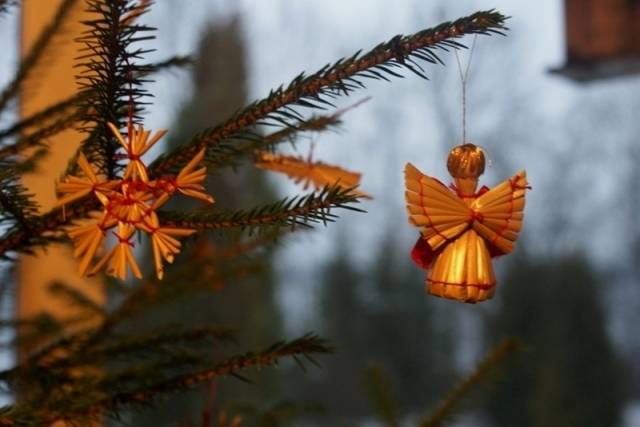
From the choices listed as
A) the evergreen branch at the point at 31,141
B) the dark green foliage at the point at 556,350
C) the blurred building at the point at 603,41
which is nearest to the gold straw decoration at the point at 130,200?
the evergreen branch at the point at 31,141

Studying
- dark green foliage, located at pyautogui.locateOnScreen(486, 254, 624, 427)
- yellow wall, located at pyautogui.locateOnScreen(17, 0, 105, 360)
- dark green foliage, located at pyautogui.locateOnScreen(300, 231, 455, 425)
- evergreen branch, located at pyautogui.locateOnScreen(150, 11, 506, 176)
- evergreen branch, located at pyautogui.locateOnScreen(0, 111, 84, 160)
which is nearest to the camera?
evergreen branch, located at pyautogui.locateOnScreen(150, 11, 506, 176)

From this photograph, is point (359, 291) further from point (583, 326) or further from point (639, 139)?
point (639, 139)

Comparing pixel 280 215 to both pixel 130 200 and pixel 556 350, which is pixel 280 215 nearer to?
pixel 130 200

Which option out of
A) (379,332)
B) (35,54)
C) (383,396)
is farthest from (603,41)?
(379,332)

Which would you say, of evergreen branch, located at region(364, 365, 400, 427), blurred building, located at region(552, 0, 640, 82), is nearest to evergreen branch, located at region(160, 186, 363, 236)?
evergreen branch, located at region(364, 365, 400, 427)

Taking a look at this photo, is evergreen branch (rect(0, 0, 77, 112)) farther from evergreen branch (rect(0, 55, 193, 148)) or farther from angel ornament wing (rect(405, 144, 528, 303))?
angel ornament wing (rect(405, 144, 528, 303))

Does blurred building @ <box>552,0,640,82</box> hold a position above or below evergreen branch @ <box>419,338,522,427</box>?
above
